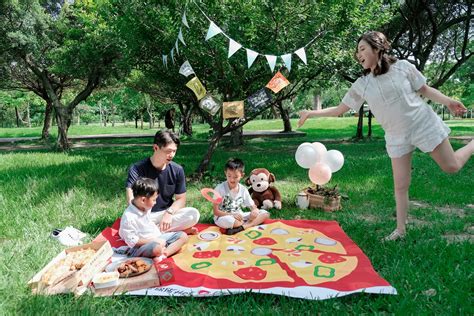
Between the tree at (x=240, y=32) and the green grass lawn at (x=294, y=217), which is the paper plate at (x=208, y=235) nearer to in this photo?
the green grass lawn at (x=294, y=217)

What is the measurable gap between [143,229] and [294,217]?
7.53 ft

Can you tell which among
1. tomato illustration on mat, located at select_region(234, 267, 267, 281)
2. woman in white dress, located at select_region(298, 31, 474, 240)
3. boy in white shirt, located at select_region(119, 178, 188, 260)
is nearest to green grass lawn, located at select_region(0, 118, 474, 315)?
tomato illustration on mat, located at select_region(234, 267, 267, 281)

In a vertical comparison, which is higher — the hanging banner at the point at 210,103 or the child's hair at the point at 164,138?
the hanging banner at the point at 210,103

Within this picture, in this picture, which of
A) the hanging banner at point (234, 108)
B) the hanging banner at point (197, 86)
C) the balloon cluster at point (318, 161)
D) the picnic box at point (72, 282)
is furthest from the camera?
the hanging banner at point (234, 108)

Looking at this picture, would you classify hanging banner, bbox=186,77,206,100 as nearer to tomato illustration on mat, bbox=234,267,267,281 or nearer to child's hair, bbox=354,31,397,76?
child's hair, bbox=354,31,397,76

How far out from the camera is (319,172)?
16.8 feet

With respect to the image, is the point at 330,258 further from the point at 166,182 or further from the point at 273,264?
the point at 166,182

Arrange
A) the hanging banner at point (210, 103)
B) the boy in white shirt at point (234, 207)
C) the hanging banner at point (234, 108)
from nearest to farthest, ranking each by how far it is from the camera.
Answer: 1. the boy in white shirt at point (234, 207)
2. the hanging banner at point (234, 108)
3. the hanging banner at point (210, 103)

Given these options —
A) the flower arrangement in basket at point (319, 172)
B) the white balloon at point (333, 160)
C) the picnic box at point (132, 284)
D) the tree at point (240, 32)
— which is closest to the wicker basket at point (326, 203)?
the flower arrangement in basket at point (319, 172)

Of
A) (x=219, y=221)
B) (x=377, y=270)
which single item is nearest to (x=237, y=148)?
(x=219, y=221)

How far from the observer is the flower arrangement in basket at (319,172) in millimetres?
5156

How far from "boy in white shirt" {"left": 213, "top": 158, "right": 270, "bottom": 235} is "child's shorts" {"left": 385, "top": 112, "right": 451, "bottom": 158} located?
186 centimetres

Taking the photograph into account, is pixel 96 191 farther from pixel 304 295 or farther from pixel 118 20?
pixel 304 295

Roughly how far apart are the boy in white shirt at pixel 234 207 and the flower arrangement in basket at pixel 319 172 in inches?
40.7
